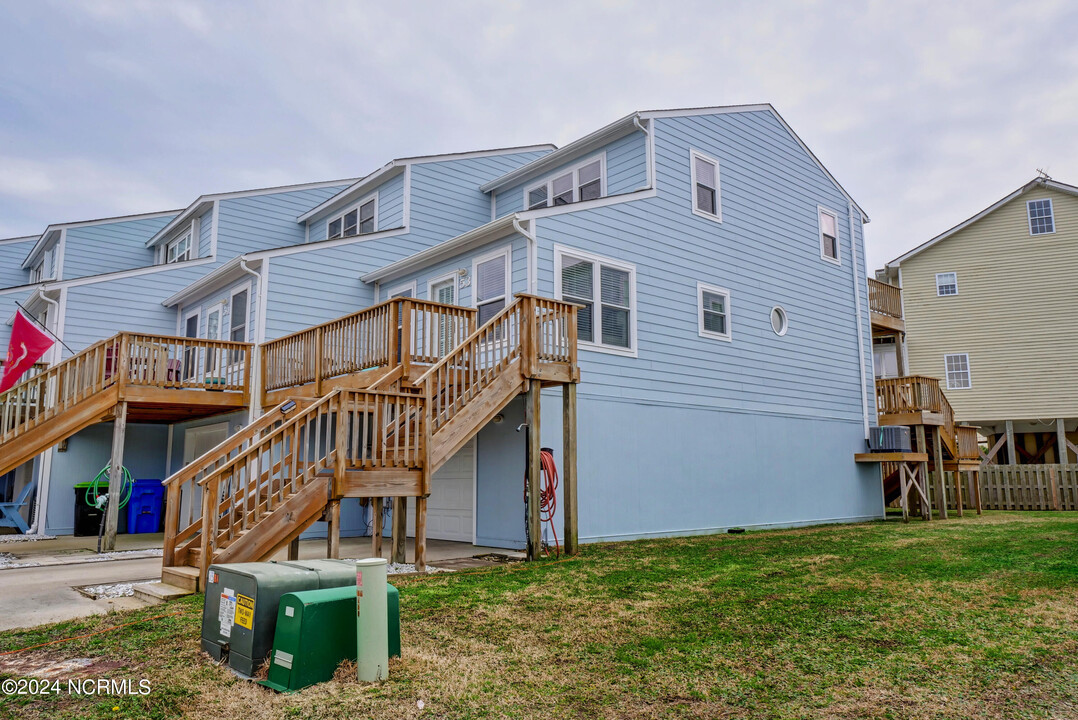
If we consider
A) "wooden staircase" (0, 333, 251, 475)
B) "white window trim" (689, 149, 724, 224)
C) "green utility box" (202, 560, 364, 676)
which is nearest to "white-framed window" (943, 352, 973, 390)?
"white window trim" (689, 149, 724, 224)

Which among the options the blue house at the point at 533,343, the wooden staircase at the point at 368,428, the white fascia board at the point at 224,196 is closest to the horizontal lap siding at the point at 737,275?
the blue house at the point at 533,343

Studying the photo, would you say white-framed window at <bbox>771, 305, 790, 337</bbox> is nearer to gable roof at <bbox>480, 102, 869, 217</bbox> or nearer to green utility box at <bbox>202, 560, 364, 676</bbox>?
gable roof at <bbox>480, 102, 869, 217</bbox>

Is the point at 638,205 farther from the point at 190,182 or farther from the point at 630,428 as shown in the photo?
the point at 190,182

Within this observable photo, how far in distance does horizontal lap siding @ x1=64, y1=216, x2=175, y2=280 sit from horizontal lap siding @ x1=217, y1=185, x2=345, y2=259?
13.4 ft

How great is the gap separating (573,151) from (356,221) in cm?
606

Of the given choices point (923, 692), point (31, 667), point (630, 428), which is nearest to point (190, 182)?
point (630, 428)

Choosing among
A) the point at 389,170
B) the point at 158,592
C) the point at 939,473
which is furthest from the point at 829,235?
the point at 158,592

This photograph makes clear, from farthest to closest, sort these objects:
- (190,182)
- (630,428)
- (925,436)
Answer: (190,182) < (925,436) < (630,428)

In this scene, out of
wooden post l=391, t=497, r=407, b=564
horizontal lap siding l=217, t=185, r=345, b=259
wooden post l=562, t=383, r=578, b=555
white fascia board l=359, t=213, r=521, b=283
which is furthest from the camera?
horizontal lap siding l=217, t=185, r=345, b=259

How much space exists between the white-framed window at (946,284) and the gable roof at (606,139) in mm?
9972

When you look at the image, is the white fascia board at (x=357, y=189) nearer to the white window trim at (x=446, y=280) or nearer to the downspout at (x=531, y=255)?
the white window trim at (x=446, y=280)

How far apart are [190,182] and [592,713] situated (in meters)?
51.3

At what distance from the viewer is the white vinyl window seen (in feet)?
59.3

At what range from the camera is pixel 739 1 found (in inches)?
657
